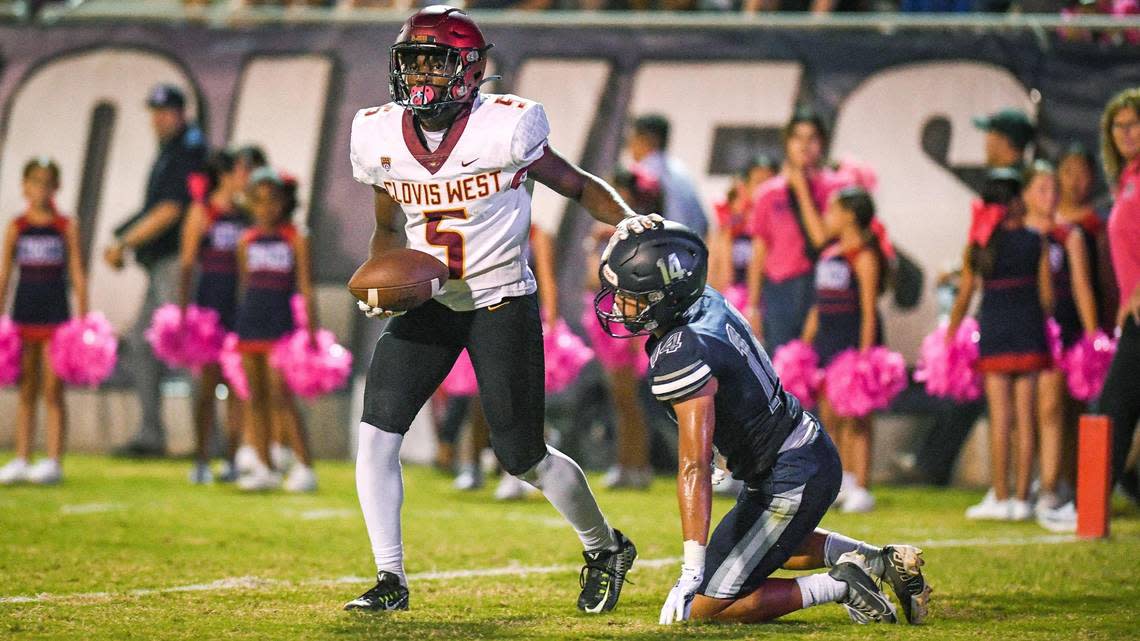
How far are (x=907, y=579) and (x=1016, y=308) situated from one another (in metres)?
3.81

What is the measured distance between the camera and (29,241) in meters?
10.1

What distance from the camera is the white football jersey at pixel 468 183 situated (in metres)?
5.49

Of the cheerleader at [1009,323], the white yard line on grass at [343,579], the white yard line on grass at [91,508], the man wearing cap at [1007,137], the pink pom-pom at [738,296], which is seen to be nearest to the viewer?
the white yard line on grass at [343,579]

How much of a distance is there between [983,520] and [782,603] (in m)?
3.67

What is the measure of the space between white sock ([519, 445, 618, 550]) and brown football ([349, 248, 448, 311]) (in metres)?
0.71

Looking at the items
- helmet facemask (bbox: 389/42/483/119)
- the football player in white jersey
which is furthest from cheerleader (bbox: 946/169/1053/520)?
helmet facemask (bbox: 389/42/483/119)

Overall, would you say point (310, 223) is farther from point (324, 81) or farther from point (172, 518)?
point (172, 518)

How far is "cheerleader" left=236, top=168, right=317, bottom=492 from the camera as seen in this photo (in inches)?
384

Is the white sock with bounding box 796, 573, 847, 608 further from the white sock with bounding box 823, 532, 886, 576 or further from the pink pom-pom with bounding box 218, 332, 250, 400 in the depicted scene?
the pink pom-pom with bounding box 218, 332, 250, 400

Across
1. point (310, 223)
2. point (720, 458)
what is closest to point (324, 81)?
point (310, 223)

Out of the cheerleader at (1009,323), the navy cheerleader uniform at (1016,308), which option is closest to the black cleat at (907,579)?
the cheerleader at (1009,323)

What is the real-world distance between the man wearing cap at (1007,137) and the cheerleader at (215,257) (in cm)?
459

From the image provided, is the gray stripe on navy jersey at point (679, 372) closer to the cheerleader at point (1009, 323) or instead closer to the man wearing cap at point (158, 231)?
the cheerleader at point (1009, 323)

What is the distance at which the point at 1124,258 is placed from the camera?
7691 mm
